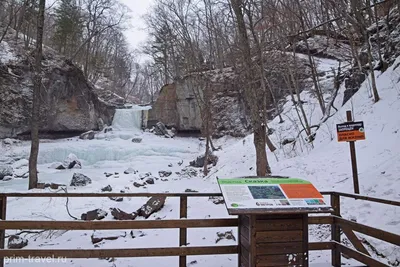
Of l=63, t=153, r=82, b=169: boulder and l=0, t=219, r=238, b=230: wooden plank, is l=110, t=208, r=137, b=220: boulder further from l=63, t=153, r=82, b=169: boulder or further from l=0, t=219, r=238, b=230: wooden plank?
l=63, t=153, r=82, b=169: boulder

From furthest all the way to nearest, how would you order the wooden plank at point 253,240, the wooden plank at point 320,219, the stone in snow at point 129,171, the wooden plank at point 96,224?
1. the stone in snow at point 129,171
2. the wooden plank at point 320,219
3. the wooden plank at point 96,224
4. the wooden plank at point 253,240

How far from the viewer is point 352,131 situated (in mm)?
5066

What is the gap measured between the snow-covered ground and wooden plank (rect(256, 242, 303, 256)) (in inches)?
37.7

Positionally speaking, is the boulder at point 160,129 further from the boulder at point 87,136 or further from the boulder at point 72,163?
the boulder at point 72,163

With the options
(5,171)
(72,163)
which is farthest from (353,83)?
(5,171)

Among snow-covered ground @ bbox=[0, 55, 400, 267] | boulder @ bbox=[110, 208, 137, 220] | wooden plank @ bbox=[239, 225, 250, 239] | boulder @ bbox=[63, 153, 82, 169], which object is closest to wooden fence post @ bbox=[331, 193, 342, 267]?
snow-covered ground @ bbox=[0, 55, 400, 267]

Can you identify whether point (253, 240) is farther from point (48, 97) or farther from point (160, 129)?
point (160, 129)

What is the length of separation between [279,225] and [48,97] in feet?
67.9

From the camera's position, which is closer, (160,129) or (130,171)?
(130,171)

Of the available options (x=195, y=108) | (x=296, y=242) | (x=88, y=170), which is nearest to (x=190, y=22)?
(x=195, y=108)

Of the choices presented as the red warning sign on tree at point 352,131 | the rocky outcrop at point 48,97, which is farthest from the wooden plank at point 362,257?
the rocky outcrop at point 48,97

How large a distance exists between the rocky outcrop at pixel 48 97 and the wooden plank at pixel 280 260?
18.0 meters

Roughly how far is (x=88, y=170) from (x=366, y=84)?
43.1ft

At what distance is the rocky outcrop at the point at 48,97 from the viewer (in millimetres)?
18422
